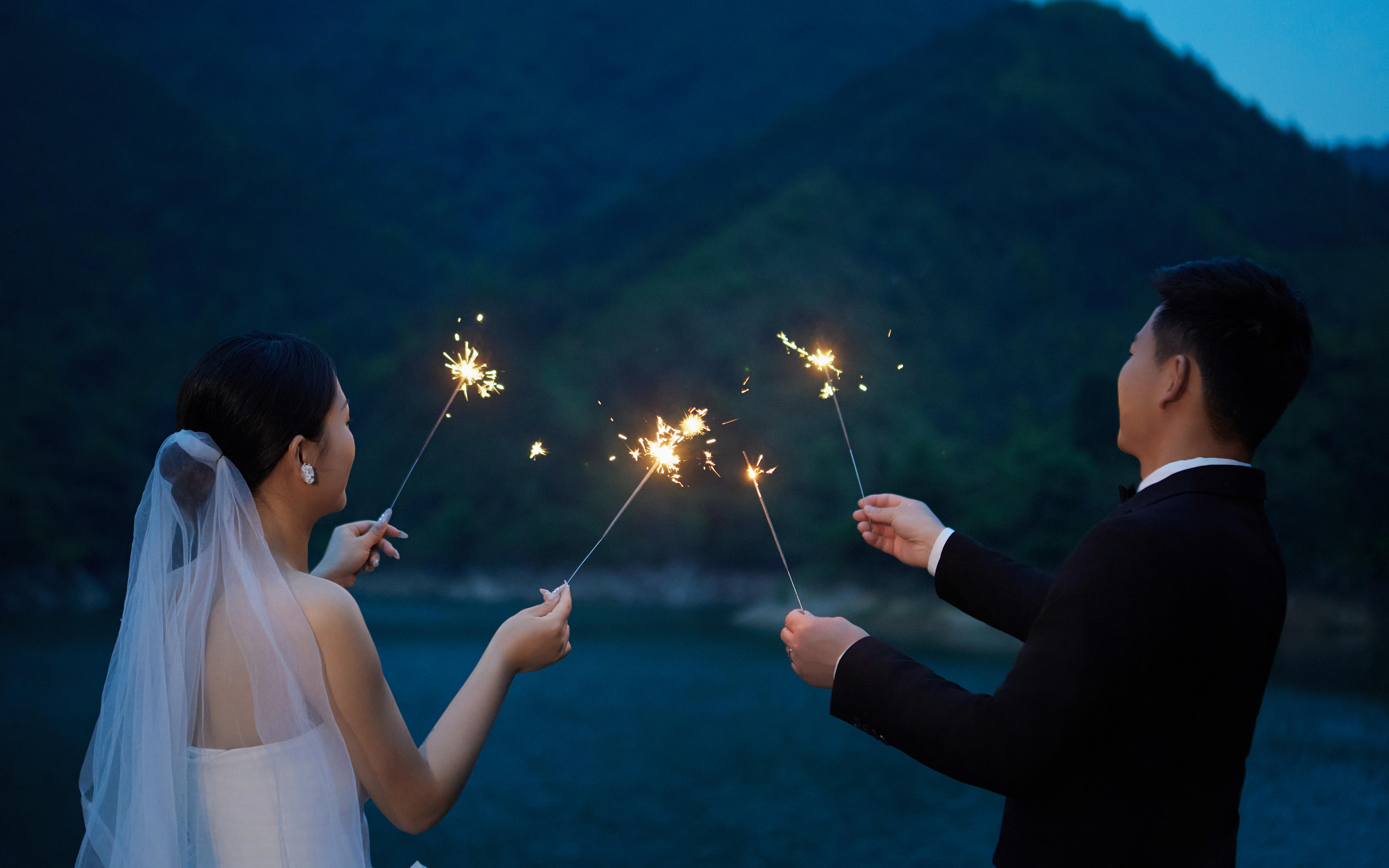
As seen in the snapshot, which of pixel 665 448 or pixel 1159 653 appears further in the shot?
pixel 665 448

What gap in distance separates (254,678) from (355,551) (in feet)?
2.49

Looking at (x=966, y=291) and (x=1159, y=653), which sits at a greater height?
(x=966, y=291)

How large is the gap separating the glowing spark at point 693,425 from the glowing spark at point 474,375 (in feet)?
1.94

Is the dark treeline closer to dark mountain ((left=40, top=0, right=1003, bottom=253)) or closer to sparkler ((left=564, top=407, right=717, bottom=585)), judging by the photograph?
dark mountain ((left=40, top=0, right=1003, bottom=253))

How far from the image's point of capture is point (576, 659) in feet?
139

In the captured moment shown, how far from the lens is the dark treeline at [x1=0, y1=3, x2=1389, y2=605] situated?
5294 cm

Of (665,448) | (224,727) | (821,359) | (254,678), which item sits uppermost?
(821,359)

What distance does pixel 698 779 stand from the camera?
2345 centimetres

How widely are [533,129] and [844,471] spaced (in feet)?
205

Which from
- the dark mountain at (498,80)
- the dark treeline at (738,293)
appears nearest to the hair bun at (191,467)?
the dark treeline at (738,293)

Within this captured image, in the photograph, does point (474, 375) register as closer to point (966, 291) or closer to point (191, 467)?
point (191, 467)

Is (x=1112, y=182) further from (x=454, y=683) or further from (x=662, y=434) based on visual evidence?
(x=662, y=434)

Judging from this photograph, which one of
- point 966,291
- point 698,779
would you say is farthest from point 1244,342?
point 966,291

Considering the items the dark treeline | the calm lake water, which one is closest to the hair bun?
the calm lake water
